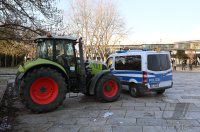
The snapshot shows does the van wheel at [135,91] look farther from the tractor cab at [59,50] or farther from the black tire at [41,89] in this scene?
the black tire at [41,89]

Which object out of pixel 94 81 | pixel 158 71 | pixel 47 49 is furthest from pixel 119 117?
→ pixel 158 71

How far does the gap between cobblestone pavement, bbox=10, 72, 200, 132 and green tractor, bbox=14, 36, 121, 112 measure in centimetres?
42

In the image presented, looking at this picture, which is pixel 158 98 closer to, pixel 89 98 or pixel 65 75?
pixel 89 98

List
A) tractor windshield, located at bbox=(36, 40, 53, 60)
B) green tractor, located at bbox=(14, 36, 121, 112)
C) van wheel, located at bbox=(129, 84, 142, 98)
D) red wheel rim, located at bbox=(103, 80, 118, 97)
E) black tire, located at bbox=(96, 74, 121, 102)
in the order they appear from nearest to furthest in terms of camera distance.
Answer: green tractor, located at bbox=(14, 36, 121, 112) → tractor windshield, located at bbox=(36, 40, 53, 60) → black tire, located at bbox=(96, 74, 121, 102) → red wheel rim, located at bbox=(103, 80, 118, 97) → van wheel, located at bbox=(129, 84, 142, 98)

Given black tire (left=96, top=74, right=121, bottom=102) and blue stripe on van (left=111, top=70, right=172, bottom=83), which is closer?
black tire (left=96, top=74, right=121, bottom=102)

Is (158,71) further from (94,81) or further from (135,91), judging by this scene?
(94,81)

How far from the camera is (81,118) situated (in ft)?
29.5

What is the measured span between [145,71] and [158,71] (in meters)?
0.58

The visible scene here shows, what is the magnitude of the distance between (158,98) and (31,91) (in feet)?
17.2

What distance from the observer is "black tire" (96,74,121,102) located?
37.6 ft

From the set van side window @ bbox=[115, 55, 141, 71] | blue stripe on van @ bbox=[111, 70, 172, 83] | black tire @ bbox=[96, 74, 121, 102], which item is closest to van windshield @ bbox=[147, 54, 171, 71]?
blue stripe on van @ bbox=[111, 70, 172, 83]

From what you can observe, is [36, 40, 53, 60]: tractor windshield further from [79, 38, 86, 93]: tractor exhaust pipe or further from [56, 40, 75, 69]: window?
[79, 38, 86, 93]: tractor exhaust pipe

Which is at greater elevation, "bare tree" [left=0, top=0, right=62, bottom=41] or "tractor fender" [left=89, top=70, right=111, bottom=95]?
"bare tree" [left=0, top=0, right=62, bottom=41]

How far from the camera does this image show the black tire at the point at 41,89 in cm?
979
